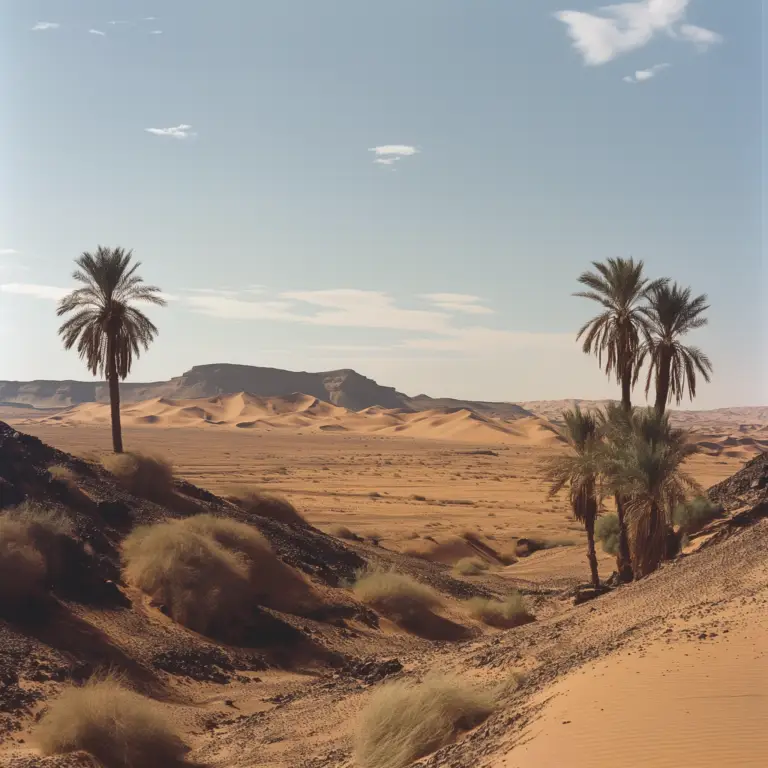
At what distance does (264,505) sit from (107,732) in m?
17.3

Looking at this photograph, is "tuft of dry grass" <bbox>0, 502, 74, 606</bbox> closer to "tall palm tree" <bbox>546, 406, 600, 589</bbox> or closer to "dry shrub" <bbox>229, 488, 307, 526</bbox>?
"dry shrub" <bbox>229, 488, 307, 526</bbox>

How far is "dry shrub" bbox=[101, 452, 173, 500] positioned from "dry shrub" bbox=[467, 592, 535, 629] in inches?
385

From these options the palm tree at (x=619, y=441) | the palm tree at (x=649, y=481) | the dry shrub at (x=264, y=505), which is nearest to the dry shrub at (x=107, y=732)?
the palm tree at (x=649, y=481)

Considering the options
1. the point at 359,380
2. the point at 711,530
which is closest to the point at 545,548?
the point at 711,530

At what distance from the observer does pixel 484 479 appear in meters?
65.6

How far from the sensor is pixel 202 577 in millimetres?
17469

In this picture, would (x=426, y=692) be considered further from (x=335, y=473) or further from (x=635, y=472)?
(x=335, y=473)

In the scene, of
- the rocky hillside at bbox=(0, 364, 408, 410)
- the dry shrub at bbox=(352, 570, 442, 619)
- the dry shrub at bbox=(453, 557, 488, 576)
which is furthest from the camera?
the rocky hillside at bbox=(0, 364, 408, 410)

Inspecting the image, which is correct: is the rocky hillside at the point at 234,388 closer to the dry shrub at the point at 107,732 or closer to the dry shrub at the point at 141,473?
the dry shrub at the point at 141,473

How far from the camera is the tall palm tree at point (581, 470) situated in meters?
22.1

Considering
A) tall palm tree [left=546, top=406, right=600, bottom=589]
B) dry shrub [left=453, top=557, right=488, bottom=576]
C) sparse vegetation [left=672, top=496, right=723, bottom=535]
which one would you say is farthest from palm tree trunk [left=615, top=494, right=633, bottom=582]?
dry shrub [left=453, top=557, right=488, bottom=576]

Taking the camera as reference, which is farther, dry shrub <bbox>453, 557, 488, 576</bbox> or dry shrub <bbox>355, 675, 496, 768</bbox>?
dry shrub <bbox>453, 557, 488, 576</bbox>

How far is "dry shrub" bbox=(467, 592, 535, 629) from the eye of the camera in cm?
2094

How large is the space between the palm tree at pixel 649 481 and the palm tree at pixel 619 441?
14 centimetres
